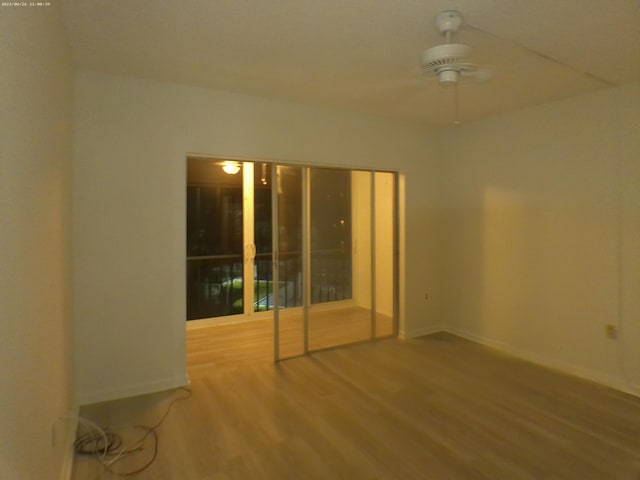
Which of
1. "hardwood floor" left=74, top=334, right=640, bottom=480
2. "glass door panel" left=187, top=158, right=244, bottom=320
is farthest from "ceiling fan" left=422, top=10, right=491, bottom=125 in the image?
"glass door panel" left=187, top=158, right=244, bottom=320

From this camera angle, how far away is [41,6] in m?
1.54

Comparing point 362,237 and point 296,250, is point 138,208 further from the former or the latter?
point 362,237

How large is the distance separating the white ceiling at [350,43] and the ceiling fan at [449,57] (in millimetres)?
65

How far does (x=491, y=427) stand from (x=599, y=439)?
67cm

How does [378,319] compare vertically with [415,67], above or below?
below

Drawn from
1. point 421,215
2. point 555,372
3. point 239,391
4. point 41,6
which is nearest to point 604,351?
point 555,372

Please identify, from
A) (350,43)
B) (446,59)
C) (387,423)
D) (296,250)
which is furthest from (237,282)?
(446,59)

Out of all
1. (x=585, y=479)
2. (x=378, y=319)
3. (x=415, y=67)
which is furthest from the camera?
(x=378, y=319)

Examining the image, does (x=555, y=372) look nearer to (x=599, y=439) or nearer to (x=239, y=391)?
(x=599, y=439)

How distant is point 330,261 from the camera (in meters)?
4.39

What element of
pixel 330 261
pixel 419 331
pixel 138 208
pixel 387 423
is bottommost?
pixel 387 423

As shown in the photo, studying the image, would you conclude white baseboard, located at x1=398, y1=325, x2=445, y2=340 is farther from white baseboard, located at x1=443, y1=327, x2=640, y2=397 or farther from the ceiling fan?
the ceiling fan

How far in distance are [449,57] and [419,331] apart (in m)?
3.40

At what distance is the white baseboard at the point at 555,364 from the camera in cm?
306
